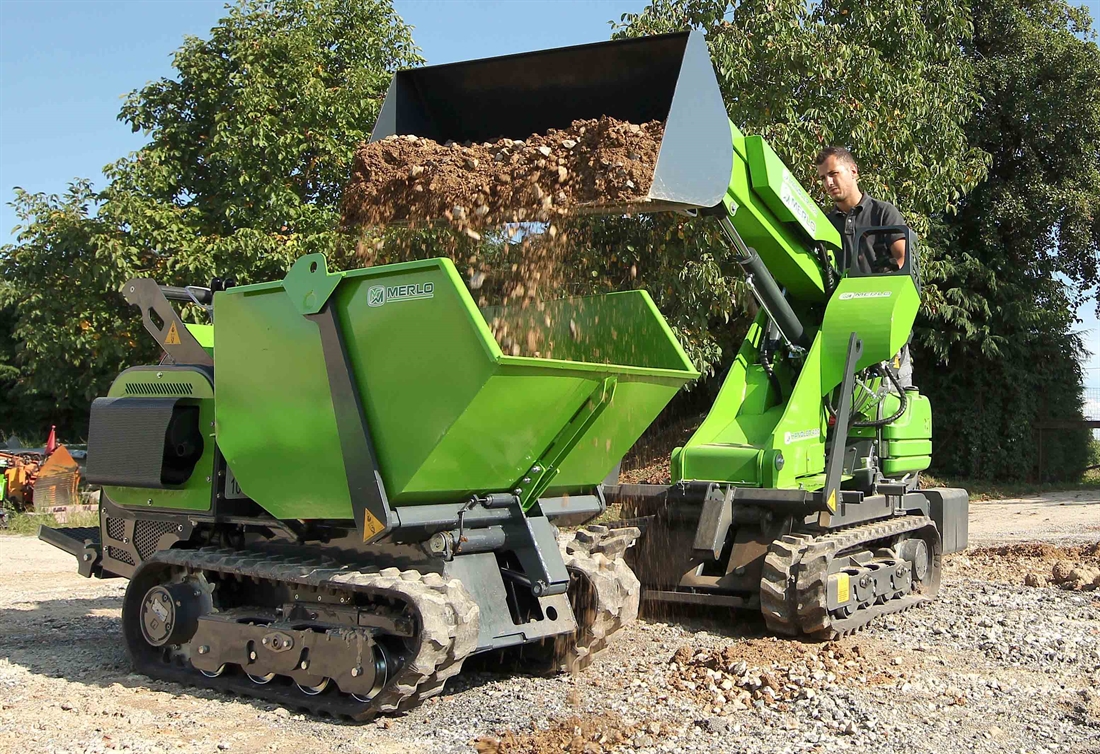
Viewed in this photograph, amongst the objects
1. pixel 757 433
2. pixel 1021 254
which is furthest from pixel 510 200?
pixel 1021 254

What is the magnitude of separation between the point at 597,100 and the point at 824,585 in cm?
307

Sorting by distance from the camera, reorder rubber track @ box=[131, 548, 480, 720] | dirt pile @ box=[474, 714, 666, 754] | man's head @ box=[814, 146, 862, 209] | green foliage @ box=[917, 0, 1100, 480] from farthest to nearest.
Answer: green foliage @ box=[917, 0, 1100, 480]
man's head @ box=[814, 146, 862, 209]
rubber track @ box=[131, 548, 480, 720]
dirt pile @ box=[474, 714, 666, 754]

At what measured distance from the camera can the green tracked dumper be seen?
4.95 m

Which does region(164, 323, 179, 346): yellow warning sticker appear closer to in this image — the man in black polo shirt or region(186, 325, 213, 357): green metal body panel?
region(186, 325, 213, 357): green metal body panel

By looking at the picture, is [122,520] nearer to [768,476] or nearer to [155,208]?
[768,476]

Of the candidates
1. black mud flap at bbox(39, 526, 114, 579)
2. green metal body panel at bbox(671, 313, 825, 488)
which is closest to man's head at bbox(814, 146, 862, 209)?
green metal body panel at bbox(671, 313, 825, 488)

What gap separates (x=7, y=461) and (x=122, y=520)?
1017cm

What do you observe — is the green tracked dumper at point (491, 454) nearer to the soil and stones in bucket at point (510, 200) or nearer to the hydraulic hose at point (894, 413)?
the hydraulic hose at point (894, 413)

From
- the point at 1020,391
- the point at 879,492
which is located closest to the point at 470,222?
the point at 879,492

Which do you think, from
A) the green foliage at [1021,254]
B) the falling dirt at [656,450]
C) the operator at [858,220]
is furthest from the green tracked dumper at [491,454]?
the green foliage at [1021,254]

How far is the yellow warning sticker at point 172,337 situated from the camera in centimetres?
627

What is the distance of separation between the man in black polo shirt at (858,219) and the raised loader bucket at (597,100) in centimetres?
168

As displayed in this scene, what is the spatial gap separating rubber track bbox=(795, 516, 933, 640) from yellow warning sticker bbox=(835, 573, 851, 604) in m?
0.12

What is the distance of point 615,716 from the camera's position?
4992 millimetres
